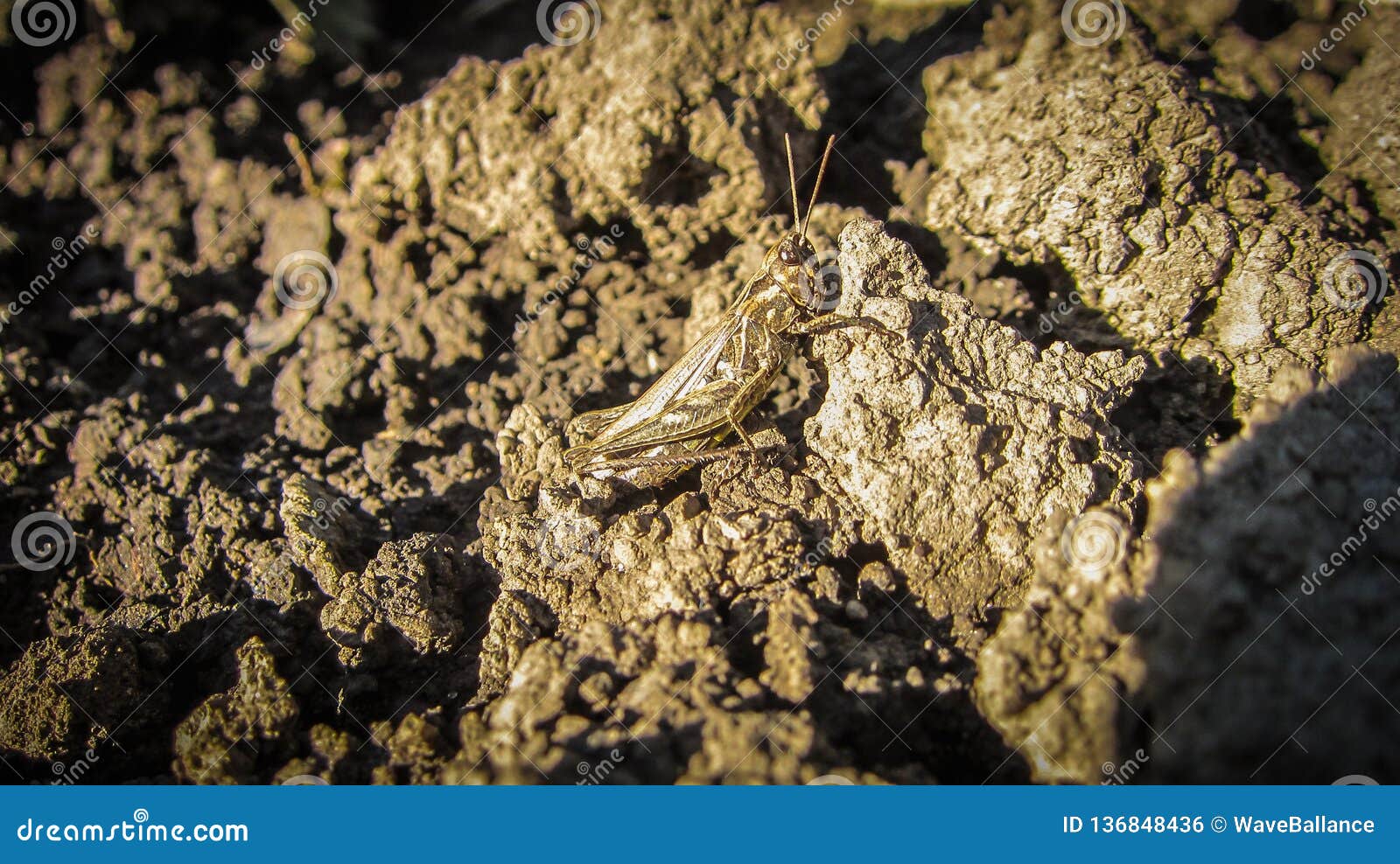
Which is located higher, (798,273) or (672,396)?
(798,273)

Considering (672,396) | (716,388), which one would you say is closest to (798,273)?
(716,388)

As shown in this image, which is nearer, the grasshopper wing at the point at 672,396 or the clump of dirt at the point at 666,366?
the clump of dirt at the point at 666,366

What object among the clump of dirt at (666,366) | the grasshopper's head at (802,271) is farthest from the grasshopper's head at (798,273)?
the clump of dirt at (666,366)

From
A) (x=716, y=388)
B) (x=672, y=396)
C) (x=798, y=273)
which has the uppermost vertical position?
(x=798, y=273)

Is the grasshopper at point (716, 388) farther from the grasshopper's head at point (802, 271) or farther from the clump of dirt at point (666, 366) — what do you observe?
the clump of dirt at point (666, 366)

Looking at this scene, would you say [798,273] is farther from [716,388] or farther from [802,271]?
[716,388]

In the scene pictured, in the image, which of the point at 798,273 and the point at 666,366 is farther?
the point at 666,366

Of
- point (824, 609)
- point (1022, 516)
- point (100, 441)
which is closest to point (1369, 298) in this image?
point (1022, 516)

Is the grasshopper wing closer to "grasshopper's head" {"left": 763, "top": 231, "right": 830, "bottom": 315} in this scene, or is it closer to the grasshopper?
the grasshopper
